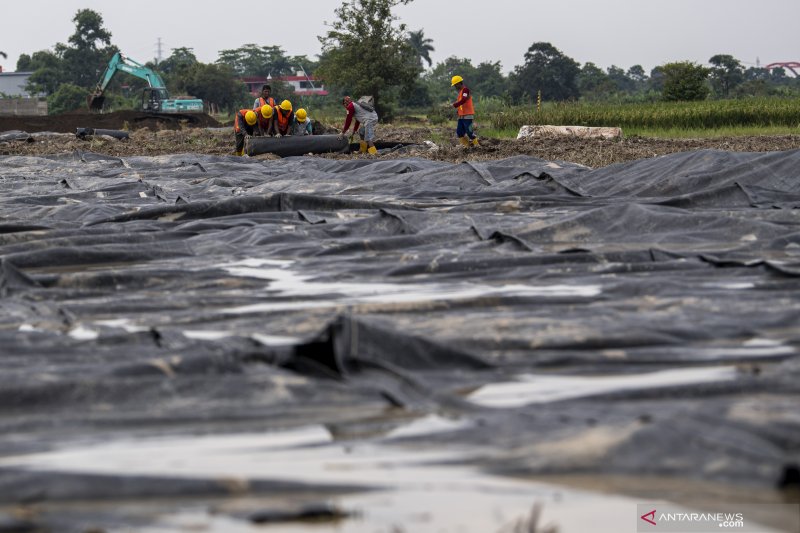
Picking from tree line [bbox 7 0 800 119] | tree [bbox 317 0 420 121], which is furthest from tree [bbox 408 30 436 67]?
tree [bbox 317 0 420 121]


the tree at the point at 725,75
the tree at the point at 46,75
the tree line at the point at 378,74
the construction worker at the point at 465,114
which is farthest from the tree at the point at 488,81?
the construction worker at the point at 465,114

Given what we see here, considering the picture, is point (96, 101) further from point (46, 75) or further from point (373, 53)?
point (46, 75)

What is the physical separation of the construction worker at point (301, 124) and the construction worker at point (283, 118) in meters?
0.26

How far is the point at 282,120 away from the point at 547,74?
2494 inches

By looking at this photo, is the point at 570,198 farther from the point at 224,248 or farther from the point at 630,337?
the point at 630,337

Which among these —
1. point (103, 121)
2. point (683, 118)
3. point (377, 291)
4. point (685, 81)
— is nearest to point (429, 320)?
point (377, 291)

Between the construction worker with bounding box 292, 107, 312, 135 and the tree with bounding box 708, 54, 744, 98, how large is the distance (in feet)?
163

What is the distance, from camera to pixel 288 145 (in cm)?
1628

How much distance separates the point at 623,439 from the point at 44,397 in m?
1.89

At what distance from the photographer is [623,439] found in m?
3.00

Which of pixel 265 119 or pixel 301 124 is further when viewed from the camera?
pixel 301 124

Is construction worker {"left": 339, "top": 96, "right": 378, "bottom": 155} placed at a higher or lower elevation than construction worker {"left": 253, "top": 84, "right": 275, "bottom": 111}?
lower

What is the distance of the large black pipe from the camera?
16188mm

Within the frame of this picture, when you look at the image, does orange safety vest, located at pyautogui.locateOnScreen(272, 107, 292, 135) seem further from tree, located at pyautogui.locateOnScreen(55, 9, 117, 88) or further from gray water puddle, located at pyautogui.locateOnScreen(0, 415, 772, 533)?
tree, located at pyautogui.locateOnScreen(55, 9, 117, 88)
